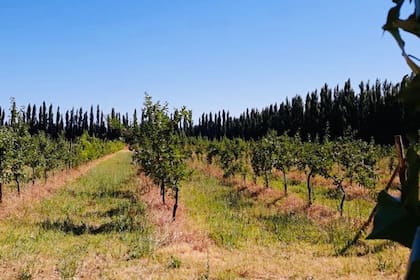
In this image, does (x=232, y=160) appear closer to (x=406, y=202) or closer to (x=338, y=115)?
(x=338, y=115)

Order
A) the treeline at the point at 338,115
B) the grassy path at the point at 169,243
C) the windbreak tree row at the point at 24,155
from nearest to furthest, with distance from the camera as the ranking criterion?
the grassy path at the point at 169,243 < the windbreak tree row at the point at 24,155 < the treeline at the point at 338,115

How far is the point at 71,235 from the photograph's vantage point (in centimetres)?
1387

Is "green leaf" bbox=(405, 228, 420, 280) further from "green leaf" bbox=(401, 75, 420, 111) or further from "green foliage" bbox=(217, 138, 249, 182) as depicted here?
"green foliage" bbox=(217, 138, 249, 182)

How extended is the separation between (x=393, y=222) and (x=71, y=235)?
47.0ft

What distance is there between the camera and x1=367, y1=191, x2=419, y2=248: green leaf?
61 centimetres

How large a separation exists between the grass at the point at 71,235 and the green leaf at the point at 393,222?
989 centimetres

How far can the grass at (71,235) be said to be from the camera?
34.4ft

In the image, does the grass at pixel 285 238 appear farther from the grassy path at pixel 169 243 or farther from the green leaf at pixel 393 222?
the green leaf at pixel 393 222

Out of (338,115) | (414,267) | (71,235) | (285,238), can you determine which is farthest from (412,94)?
(338,115)

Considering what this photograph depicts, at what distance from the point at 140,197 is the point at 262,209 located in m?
6.11

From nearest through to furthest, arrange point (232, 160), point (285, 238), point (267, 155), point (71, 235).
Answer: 1. point (71, 235)
2. point (285, 238)
3. point (267, 155)
4. point (232, 160)

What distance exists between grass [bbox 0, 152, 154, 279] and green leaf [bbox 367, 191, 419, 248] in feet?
32.4

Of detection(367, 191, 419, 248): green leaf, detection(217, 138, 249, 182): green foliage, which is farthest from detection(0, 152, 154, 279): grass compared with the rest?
detection(367, 191, 419, 248): green leaf

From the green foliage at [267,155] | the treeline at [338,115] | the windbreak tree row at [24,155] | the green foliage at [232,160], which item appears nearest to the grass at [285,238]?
the green foliage at [267,155]
